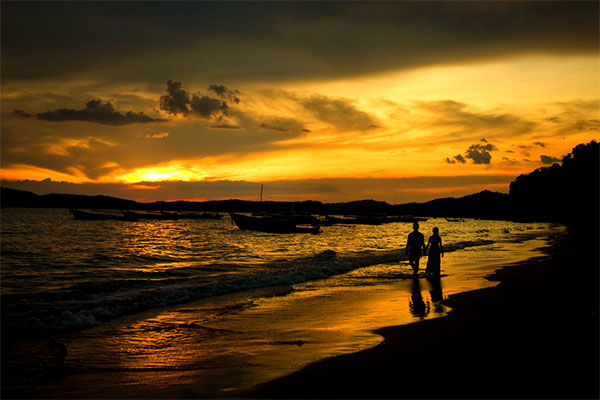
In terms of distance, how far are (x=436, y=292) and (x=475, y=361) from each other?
25.7 feet

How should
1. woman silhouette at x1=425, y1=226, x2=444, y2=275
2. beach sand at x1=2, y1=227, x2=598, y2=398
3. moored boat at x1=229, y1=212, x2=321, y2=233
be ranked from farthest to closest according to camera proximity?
1. moored boat at x1=229, y1=212, x2=321, y2=233
2. woman silhouette at x1=425, y1=226, x2=444, y2=275
3. beach sand at x1=2, y1=227, x2=598, y2=398

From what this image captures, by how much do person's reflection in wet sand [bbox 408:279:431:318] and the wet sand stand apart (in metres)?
0.76

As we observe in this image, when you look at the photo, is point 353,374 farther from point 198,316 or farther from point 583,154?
point 583,154

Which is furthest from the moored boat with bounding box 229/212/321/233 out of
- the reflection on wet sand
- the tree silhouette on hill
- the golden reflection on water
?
the tree silhouette on hill

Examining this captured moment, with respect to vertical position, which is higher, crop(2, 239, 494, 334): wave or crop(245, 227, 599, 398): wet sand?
crop(245, 227, 599, 398): wet sand

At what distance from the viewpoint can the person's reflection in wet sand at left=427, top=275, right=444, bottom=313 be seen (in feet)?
37.3

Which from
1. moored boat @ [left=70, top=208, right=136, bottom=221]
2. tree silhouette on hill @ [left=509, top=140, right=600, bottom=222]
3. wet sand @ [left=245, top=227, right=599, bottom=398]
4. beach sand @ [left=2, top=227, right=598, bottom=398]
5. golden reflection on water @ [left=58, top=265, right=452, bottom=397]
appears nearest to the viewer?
wet sand @ [left=245, top=227, right=599, bottom=398]

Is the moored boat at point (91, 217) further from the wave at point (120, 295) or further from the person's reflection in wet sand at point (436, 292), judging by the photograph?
the person's reflection in wet sand at point (436, 292)

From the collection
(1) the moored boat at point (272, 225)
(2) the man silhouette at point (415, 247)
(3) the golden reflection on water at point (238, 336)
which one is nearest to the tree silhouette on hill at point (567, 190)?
(1) the moored boat at point (272, 225)

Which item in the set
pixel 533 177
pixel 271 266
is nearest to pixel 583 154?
pixel 533 177

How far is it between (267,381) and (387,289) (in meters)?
9.55

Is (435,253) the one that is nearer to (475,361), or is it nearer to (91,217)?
(475,361)

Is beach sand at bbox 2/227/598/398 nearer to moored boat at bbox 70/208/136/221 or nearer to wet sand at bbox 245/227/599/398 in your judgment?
wet sand at bbox 245/227/599/398

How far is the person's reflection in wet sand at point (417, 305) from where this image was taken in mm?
10672
